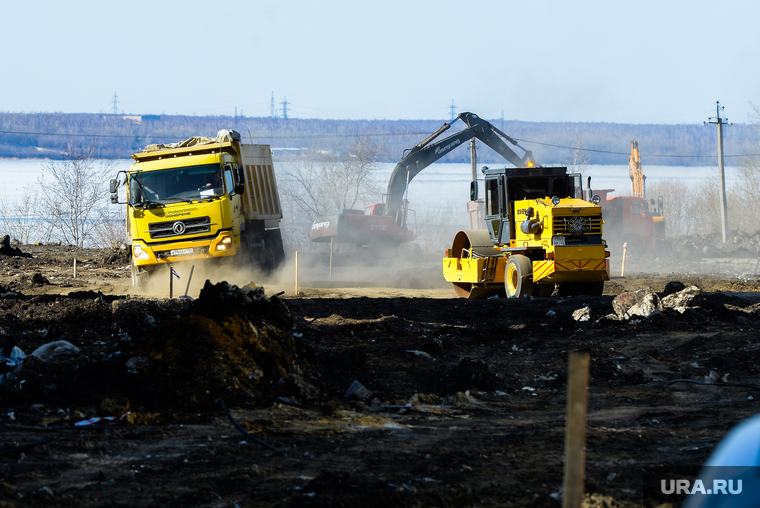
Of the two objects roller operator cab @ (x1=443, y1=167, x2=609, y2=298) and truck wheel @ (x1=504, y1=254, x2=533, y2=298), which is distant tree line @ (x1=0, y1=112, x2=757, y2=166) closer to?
roller operator cab @ (x1=443, y1=167, x2=609, y2=298)

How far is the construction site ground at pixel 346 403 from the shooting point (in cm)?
454

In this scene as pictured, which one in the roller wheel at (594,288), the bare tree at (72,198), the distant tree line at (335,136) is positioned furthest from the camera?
the distant tree line at (335,136)

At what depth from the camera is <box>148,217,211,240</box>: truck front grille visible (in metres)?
16.7

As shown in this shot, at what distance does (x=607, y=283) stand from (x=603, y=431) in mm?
15218

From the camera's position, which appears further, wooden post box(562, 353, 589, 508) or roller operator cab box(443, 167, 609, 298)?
roller operator cab box(443, 167, 609, 298)

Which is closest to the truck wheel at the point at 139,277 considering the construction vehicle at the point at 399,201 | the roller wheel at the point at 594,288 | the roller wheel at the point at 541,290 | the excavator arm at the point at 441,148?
the roller wheel at the point at 541,290

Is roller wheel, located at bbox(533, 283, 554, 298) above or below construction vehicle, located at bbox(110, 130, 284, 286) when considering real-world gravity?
below

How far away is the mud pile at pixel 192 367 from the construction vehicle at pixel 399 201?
18.9 metres

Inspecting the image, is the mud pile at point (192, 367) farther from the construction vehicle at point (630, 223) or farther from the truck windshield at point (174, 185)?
the construction vehicle at point (630, 223)

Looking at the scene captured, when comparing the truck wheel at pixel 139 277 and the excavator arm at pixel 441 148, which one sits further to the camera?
the excavator arm at pixel 441 148

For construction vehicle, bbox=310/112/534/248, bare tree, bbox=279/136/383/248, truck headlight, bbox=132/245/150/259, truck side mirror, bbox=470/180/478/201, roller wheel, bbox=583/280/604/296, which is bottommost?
roller wheel, bbox=583/280/604/296

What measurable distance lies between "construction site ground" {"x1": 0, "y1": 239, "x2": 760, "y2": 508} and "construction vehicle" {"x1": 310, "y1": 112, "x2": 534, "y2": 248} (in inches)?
629

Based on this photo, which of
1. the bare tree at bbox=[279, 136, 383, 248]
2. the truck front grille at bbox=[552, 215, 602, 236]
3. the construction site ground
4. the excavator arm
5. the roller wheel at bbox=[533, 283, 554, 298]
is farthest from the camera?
the bare tree at bbox=[279, 136, 383, 248]

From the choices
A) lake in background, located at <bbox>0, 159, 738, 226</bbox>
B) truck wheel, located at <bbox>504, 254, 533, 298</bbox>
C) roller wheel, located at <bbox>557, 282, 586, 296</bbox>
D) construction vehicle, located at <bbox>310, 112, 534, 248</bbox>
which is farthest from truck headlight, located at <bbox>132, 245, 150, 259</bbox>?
lake in background, located at <bbox>0, 159, 738, 226</bbox>
